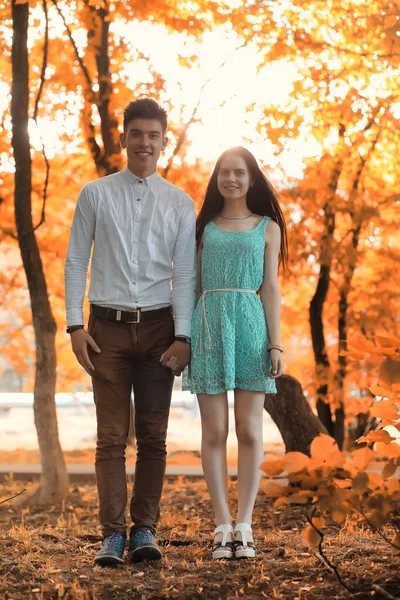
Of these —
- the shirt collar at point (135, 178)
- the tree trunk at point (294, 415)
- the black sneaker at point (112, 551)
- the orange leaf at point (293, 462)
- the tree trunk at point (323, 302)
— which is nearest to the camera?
the orange leaf at point (293, 462)

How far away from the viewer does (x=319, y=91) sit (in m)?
6.49

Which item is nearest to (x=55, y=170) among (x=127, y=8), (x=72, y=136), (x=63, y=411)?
(x=72, y=136)

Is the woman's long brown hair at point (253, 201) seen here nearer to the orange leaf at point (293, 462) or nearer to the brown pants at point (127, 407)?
the brown pants at point (127, 407)

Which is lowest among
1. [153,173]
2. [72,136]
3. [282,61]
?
[153,173]

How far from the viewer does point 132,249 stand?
3229 mm

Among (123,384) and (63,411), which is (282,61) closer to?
(123,384)

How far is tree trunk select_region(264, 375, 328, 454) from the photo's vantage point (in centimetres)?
551

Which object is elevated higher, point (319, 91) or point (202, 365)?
point (319, 91)

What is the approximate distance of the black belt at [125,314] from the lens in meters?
3.18

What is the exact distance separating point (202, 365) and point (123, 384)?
0.32 m

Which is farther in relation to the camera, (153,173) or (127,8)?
(127,8)

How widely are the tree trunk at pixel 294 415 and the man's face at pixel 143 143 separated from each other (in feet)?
8.40

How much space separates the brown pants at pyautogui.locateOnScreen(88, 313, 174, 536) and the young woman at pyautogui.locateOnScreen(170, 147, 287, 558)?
0.41 feet

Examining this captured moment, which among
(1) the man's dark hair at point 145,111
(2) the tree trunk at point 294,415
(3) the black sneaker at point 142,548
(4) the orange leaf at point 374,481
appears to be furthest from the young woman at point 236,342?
(2) the tree trunk at point 294,415
